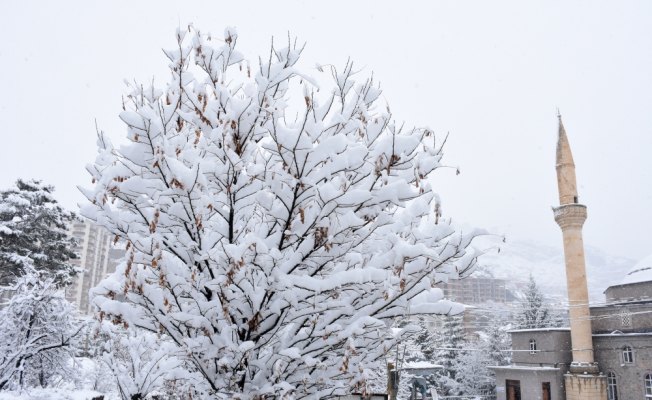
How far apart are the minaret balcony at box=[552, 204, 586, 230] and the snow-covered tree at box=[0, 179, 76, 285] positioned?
105 feet

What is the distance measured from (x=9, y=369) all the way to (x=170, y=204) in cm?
1152

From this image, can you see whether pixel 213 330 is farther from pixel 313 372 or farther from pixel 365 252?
pixel 365 252

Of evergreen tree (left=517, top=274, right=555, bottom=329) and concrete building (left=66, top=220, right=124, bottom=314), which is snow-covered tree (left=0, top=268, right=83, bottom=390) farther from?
concrete building (left=66, top=220, right=124, bottom=314)

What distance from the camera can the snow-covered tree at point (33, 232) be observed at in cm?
2547

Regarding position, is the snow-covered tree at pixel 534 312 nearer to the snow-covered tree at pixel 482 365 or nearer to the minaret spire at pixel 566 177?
the snow-covered tree at pixel 482 365

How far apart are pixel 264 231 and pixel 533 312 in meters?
43.8

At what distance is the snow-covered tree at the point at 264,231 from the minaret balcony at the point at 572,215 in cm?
3229

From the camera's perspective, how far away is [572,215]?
32.0 m

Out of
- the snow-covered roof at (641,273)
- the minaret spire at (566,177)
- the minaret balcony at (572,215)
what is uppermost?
the minaret spire at (566,177)

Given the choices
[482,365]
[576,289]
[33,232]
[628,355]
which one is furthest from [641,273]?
[33,232]

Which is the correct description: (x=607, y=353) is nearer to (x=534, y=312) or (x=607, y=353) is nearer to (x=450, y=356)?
(x=534, y=312)

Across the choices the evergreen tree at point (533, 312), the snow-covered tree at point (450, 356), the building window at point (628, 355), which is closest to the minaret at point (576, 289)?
the building window at point (628, 355)

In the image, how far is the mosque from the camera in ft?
97.9

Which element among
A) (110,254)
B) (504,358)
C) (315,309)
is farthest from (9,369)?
(110,254)
